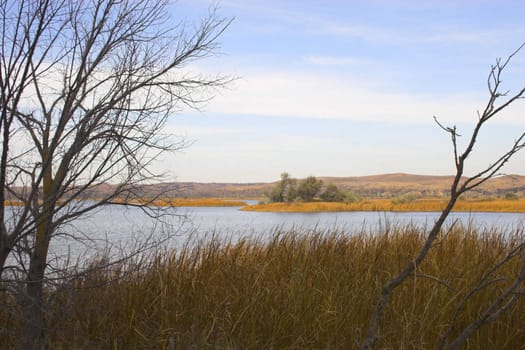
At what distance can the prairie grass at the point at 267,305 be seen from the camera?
14.8ft

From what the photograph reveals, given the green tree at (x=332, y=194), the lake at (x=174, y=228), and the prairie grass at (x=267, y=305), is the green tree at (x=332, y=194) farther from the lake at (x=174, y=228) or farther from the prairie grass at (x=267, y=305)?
the prairie grass at (x=267, y=305)

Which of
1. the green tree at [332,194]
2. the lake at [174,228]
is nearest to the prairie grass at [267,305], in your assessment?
the lake at [174,228]

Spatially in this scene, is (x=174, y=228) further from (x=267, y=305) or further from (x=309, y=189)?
(x=309, y=189)

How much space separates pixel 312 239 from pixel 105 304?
8.78ft

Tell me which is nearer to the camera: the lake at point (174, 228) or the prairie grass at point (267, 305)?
the prairie grass at point (267, 305)

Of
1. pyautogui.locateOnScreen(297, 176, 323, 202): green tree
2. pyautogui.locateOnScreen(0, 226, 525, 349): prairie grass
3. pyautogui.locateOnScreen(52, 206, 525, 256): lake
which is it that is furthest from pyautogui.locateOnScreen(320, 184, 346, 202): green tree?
pyautogui.locateOnScreen(0, 226, 525, 349): prairie grass

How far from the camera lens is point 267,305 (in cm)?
490

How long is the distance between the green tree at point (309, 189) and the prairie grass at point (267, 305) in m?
37.1

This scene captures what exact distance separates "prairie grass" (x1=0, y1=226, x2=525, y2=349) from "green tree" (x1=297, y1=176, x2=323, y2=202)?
37.1m

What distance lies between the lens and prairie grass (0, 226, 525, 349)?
4.50 m

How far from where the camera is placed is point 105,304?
4789 mm

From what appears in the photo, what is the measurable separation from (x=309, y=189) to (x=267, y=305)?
38.5 m

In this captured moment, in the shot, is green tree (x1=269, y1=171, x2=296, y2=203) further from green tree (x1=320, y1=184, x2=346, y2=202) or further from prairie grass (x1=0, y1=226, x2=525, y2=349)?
prairie grass (x1=0, y1=226, x2=525, y2=349)

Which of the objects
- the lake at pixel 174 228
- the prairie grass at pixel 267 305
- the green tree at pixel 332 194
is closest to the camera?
the prairie grass at pixel 267 305
